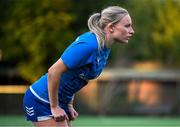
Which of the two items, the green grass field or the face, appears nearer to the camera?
the face

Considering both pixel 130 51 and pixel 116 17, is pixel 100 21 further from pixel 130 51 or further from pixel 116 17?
pixel 130 51

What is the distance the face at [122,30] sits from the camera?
5.54m

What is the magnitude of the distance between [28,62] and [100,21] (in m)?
25.0

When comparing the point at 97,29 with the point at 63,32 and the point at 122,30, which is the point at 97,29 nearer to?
the point at 122,30

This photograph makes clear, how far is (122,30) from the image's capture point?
5.56m

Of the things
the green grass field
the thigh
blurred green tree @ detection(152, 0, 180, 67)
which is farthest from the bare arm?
blurred green tree @ detection(152, 0, 180, 67)

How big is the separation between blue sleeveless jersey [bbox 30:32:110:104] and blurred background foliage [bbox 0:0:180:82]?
23.6m

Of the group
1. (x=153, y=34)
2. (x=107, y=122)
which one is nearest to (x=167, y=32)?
(x=153, y=34)

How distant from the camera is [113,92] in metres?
29.5

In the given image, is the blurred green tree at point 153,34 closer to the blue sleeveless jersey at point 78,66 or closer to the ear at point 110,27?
the blue sleeveless jersey at point 78,66

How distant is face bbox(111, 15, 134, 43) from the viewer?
5.54 metres

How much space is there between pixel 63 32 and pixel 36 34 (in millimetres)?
1184

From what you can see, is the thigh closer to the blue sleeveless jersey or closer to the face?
the blue sleeveless jersey

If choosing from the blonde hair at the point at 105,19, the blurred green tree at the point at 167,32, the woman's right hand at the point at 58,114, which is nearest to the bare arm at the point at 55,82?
the woman's right hand at the point at 58,114
